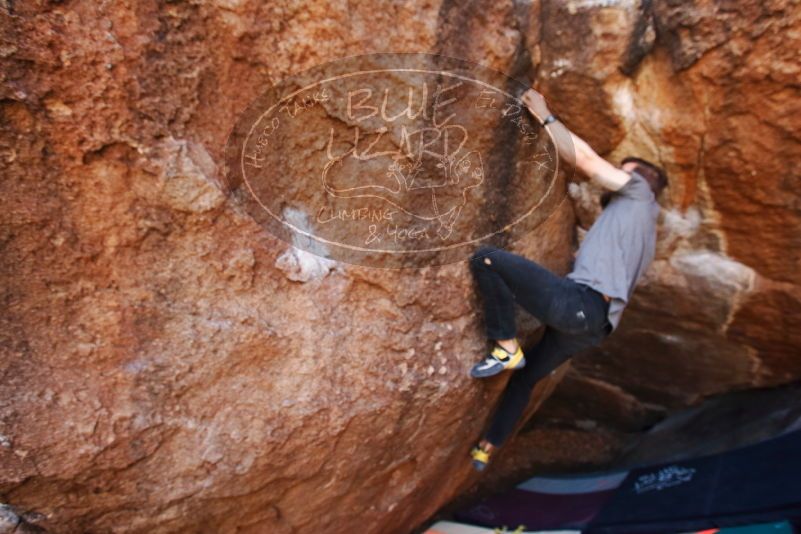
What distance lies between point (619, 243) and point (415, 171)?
2.23 feet

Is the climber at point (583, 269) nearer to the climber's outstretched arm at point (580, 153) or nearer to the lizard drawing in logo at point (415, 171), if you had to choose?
the climber's outstretched arm at point (580, 153)

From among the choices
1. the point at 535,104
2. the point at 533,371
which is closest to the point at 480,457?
the point at 533,371

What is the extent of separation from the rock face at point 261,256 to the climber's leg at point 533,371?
0.24 feet

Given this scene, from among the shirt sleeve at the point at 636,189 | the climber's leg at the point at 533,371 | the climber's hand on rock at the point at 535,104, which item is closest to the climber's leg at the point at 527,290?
the climber's leg at the point at 533,371

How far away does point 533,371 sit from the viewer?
6.60 feet

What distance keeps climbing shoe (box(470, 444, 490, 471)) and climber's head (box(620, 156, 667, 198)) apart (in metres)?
1.09

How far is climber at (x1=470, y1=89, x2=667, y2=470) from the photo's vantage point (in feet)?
5.75

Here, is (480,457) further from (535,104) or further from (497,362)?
(535,104)

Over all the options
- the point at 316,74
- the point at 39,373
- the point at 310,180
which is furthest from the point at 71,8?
the point at 39,373

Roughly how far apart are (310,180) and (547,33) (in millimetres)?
873

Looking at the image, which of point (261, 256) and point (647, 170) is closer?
point (261, 256)

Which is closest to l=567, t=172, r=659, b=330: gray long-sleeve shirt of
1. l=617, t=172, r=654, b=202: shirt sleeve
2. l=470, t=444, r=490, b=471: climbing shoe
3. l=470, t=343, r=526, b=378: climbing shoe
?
l=617, t=172, r=654, b=202: shirt sleeve

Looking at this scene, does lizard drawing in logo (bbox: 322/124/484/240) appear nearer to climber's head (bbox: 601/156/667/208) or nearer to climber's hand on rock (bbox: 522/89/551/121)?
climber's hand on rock (bbox: 522/89/551/121)

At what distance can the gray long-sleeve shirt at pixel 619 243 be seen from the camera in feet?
5.83
